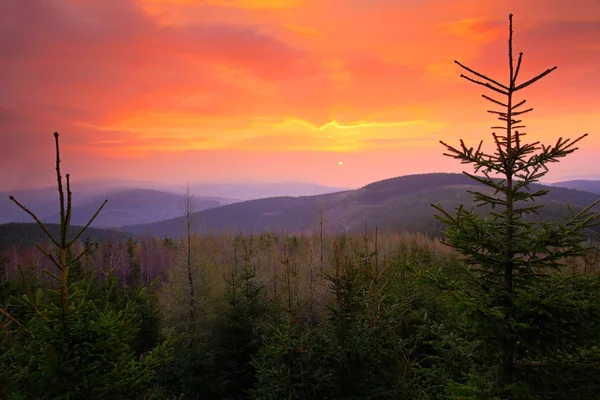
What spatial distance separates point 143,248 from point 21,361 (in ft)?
333

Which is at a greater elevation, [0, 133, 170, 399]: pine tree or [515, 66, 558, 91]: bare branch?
[515, 66, 558, 91]: bare branch

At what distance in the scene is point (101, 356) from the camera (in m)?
4.45

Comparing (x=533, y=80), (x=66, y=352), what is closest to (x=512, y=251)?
(x=533, y=80)

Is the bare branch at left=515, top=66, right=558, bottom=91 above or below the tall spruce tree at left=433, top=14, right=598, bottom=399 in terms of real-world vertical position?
above

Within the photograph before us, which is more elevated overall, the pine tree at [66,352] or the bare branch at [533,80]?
the bare branch at [533,80]

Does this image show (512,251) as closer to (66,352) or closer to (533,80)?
(533,80)

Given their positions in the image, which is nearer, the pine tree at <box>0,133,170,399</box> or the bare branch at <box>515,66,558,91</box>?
the pine tree at <box>0,133,170,399</box>

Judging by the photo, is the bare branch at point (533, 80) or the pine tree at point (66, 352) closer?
the pine tree at point (66, 352)

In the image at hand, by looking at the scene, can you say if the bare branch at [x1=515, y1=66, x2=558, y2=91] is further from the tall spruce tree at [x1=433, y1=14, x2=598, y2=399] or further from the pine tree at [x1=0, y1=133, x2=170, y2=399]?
the pine tree at [x1=0, y1=133, x2=170, y2=399]

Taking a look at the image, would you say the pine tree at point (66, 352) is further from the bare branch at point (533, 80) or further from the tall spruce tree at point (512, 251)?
the bare branch at point (533, 80)

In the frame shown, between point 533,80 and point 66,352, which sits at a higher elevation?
point 533,80

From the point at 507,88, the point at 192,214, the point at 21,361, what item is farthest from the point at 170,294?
the point at 507,88

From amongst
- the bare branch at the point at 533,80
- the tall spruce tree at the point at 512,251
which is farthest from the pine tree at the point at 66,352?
the bare branch at the point at 533,80

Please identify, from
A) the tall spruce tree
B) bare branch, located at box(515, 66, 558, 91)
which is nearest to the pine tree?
the tall spruce tree
